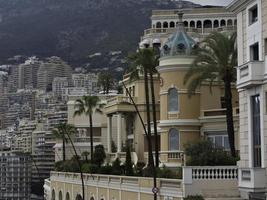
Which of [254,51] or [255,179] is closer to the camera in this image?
[255,179]

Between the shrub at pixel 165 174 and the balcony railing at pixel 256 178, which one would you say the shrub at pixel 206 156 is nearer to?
the shrub at pixel 165 174

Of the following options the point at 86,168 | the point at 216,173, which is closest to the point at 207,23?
the point at 86,168

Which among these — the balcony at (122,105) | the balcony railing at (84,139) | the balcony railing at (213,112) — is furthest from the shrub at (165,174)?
the balcony railing at (84,139)

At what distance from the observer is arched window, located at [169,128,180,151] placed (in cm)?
5523

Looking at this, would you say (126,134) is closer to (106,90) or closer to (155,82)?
(155,82)

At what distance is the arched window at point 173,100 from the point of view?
182ft

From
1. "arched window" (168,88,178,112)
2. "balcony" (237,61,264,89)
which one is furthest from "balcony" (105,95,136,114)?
"balcony" (237,61,264,89)

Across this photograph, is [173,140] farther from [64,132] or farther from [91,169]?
[64,132]

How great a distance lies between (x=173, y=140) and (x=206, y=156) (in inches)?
619

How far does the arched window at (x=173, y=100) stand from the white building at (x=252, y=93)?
2167 cm

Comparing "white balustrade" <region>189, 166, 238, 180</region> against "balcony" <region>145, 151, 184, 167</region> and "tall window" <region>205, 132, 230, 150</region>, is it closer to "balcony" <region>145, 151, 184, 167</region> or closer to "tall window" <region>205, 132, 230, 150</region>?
"balcony" <region>145, 151, 184, 167</region>

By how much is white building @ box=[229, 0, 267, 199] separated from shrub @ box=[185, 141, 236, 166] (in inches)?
234

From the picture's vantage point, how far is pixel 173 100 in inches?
2194

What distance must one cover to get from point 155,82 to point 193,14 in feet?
69.4
